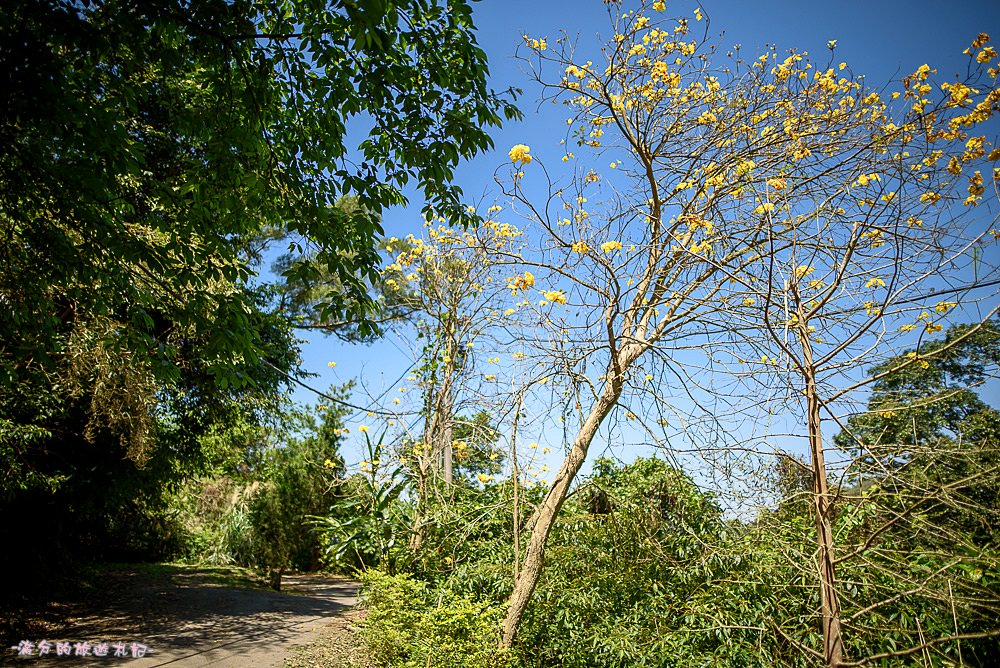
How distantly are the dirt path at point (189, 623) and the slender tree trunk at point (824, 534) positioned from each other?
4.49 m

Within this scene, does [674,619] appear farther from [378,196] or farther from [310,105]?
[310,105]

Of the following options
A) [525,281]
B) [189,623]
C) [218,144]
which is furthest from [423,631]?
[189,623]

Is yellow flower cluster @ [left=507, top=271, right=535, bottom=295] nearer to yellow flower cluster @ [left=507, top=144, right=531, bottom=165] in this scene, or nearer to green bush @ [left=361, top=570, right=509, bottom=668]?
yellow flower cluster @ [left=507, top=144, right=531, bottom=165]

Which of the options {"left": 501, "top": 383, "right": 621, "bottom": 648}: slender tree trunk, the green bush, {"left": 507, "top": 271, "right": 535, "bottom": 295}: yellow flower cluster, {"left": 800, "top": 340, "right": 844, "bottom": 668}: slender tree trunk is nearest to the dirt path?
the green bush

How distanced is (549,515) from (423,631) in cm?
109

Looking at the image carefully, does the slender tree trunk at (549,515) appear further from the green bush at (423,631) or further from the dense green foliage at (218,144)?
the dense green foliage at (218,144)

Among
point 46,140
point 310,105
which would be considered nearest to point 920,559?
point 310,105

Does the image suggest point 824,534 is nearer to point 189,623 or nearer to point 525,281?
point 525,281

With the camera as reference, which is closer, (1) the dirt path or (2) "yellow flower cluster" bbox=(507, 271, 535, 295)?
(2) "yellow flower cluster" bbox=(507, 271, 535, 295)

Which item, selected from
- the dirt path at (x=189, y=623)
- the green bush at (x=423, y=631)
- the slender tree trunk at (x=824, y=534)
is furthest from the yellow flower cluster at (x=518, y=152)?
the dirt path at (x=189, y=623)

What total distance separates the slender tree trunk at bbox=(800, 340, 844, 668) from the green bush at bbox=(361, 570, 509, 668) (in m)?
1.91

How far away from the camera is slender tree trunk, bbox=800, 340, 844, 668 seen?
175 centimetres

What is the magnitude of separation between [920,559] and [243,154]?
16.4 ft

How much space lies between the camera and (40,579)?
6.25m
